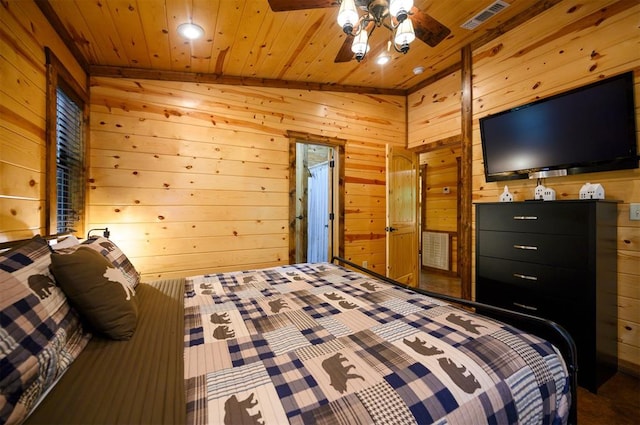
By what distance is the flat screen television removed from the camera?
1.91m

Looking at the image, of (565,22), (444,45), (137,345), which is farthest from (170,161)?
(565,22)

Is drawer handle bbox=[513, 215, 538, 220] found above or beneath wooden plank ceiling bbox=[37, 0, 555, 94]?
beneath

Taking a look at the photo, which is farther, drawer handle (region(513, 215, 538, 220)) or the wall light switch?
drawer handle (region(513, 215, 538, 220))

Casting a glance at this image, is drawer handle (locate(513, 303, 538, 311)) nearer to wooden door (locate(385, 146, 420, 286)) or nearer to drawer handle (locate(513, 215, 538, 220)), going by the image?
drawer handle (locate(513, 215, 538, 220))

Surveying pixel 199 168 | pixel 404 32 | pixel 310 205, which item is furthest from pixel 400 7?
pixel 310 205

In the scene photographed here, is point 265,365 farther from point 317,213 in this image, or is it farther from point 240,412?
point 317,213

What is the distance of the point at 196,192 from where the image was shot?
2.99m

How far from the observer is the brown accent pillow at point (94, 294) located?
1036mm

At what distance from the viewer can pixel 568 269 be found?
6.19ft

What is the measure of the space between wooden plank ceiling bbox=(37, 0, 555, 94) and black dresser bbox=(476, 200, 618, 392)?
1818mm

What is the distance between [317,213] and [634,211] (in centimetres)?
366

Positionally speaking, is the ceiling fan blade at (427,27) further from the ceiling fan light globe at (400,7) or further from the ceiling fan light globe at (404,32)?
the ceiling fan light globe at (400,7)

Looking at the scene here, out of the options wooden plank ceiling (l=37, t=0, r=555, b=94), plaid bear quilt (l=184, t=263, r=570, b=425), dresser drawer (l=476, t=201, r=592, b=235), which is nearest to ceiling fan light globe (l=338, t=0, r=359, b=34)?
wooden plank ceiling (l=37, t=0, r=555, b=94)

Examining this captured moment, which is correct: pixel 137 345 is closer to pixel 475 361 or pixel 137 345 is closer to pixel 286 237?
pixel 475 361
